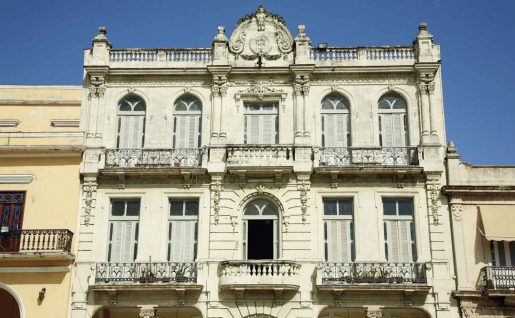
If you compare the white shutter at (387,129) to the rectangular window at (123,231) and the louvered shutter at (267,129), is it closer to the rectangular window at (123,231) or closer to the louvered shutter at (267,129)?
the louvered shutter at (267,129)

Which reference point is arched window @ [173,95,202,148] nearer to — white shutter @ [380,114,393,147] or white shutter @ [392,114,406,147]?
white shutter @ [380,114,393,147]

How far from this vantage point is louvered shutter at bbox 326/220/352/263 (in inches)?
902

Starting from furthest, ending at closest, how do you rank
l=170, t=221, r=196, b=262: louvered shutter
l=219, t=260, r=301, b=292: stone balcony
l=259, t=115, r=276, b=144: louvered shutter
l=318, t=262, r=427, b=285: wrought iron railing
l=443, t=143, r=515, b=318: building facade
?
l=259, t=115, r=276, b=144: louvered shutter
l=170, t=221, r=196, b=262: louvered shutter
l=318, t=262, r=427, b=285: wrought iron railing
l=443, t=143, r=515, b=318: building facade
l=219, t=260, r=301, b=292: stone balcony

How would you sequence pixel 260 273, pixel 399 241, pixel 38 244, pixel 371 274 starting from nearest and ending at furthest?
pixel 260 273 → pixel 371 274 → pixel 38 244 → pixel 399 241

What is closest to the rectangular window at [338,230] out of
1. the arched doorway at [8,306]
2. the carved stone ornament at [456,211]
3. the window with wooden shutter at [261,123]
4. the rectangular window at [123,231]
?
the window with wooden shutter at [261,123]

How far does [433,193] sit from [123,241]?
10888 mm

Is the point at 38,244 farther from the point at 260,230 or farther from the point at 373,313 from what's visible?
the point at 373,313

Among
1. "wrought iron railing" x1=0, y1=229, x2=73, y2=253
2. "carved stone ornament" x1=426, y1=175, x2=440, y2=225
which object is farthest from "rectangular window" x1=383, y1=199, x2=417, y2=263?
"wrought iron railing" x1=0, y1=229, x2=73, y2=253

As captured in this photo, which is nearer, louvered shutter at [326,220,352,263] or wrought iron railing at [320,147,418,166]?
louvered shutter at [326,220,352,263]

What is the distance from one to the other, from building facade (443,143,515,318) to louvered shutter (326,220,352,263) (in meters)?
3.57

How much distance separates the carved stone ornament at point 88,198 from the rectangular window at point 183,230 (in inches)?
107

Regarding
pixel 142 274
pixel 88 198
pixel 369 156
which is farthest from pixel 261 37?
pixel 142 274

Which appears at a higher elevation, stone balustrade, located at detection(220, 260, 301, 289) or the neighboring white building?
the neighboring white building

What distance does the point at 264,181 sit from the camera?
77.0ft
